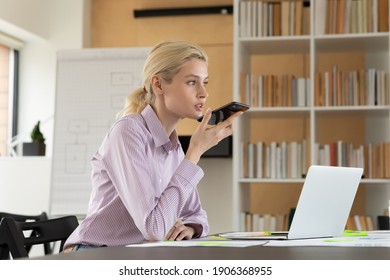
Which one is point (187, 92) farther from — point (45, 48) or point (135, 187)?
point (45, 48)

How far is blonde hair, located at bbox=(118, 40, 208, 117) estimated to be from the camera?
7.87 ft

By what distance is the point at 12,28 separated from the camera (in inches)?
242

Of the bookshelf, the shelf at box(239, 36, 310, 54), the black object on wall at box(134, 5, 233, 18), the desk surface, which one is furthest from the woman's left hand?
the black object on wall at box(134, 5, 233, 18)

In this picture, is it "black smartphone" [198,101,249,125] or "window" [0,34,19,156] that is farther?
"window" [0,34,19,156]

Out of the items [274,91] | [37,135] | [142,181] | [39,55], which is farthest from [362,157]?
[142,181]

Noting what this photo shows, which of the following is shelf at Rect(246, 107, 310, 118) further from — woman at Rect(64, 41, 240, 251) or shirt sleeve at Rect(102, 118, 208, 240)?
shirt sleeve at Rect(102, 118, 208, 240)

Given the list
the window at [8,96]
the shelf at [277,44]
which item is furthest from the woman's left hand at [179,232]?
the window at [8,96]

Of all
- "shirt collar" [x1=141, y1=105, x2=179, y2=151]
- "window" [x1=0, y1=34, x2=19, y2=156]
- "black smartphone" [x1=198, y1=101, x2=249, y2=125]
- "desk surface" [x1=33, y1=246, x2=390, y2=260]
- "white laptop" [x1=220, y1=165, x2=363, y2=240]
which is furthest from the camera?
"window" [x1=0, y1=34, x2=19, y2=156]

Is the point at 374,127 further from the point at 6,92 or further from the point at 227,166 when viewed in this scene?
the point at 6,92

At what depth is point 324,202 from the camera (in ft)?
6.40

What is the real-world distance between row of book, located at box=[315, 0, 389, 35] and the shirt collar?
3054 mm

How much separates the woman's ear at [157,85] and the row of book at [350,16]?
296 centimetres

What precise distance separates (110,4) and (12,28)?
104cm

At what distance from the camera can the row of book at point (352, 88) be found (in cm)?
510
